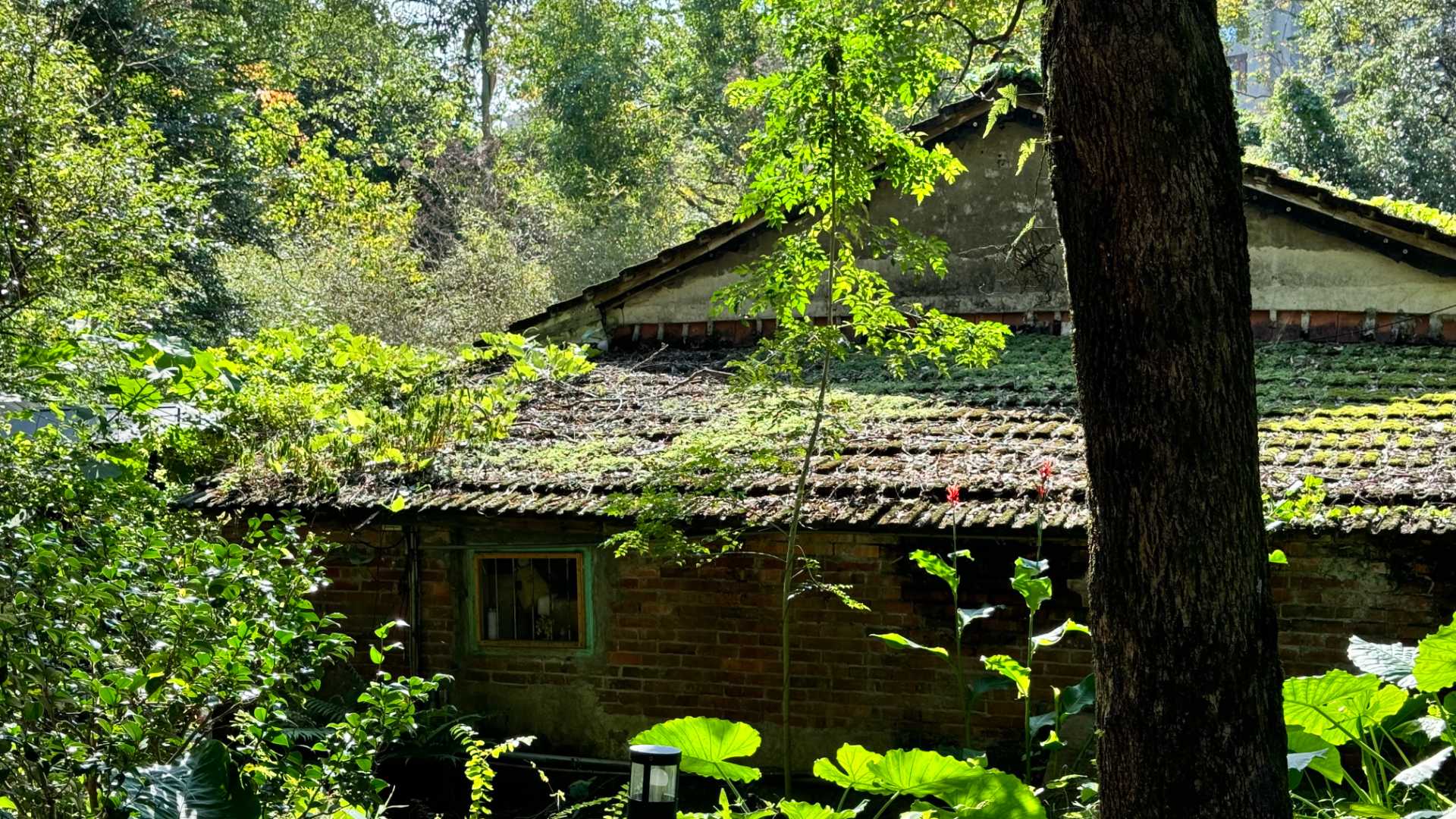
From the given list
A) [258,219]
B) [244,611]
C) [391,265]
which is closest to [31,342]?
[244,611]

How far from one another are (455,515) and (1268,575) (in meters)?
6.62

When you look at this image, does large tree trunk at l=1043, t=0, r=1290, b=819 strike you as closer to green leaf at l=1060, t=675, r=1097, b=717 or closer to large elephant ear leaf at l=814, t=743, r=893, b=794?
large elephant ear leaf at l=814, t=743, r=893, b=794

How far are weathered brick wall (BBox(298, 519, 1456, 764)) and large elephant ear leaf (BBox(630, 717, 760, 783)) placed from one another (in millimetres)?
2689

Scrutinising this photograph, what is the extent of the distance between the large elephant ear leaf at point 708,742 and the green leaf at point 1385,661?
2267 mm

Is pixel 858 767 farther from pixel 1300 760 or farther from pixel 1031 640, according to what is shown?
pixel 1300 760

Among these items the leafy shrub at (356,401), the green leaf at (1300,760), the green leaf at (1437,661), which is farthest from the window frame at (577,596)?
the green leaf at (1437,661)

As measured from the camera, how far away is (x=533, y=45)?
30.5 metres

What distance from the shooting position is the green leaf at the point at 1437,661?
4188 millimetres

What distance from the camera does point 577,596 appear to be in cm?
939

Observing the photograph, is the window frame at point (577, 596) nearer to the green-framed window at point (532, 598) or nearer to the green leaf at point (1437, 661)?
the green-framed window at point (532, 598)

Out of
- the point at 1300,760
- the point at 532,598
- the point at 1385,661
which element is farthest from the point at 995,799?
the point at 532,598

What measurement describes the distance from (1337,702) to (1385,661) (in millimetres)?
446

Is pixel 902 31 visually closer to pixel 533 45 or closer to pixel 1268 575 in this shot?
pixel 1268 575

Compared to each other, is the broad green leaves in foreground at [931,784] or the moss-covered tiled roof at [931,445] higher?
the moss-covered tiled roof at [931,445]
